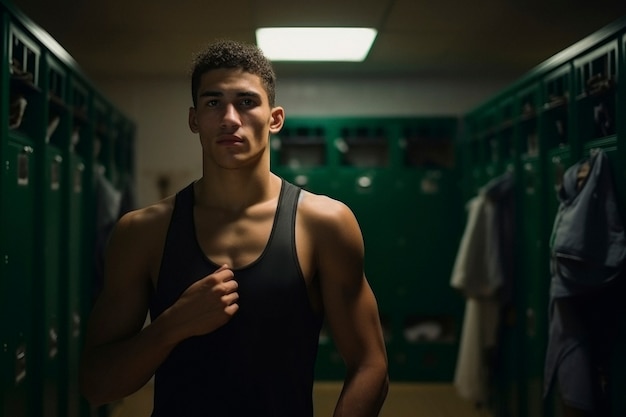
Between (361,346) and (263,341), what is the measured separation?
0.63ft

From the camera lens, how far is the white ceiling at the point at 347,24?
2.34 metres

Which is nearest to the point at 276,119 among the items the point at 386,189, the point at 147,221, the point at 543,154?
the point at 147,221

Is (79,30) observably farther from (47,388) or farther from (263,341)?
(263,341)

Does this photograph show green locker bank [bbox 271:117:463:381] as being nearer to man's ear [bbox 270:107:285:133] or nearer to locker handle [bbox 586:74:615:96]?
locker handle [bbox 586:74:615:96]

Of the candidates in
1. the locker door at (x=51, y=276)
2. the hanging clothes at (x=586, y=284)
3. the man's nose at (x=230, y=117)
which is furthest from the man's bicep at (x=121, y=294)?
the hanging clothes at (x=586, y=284)

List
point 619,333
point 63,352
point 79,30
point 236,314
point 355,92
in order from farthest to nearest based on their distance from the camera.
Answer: point 355,92 < point 79,30 < point 63,352 < point 619,333 < point 236,314

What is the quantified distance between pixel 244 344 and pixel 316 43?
2.13 m

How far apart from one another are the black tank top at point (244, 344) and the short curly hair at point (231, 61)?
0.30 m

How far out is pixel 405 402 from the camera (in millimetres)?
3291

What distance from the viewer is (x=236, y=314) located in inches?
43.8

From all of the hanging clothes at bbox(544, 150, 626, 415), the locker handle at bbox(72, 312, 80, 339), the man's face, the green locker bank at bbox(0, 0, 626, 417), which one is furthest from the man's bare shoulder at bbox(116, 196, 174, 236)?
the locker handle at bbox(72, 312, 80, 339)

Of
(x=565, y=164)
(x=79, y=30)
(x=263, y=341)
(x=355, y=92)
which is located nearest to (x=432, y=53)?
(x=355, y=92)

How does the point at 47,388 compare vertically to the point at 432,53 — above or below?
below

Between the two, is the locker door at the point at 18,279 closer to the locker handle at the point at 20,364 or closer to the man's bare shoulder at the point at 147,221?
the locker handle at the point at 20,364
